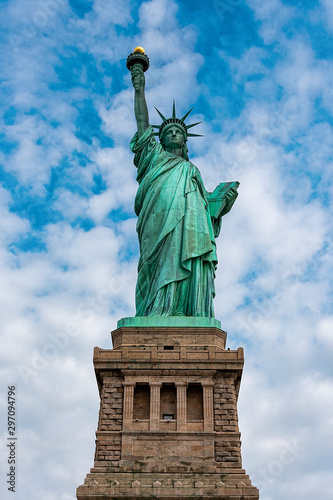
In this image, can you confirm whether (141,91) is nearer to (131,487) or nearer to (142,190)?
(142,190)

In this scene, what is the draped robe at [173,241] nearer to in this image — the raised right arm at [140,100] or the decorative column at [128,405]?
the raised right arm at [140,100]

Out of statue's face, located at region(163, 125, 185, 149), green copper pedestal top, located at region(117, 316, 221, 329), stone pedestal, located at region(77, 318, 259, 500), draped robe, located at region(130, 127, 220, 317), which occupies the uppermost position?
statue's face, located at region(163, 125, 185, 149)

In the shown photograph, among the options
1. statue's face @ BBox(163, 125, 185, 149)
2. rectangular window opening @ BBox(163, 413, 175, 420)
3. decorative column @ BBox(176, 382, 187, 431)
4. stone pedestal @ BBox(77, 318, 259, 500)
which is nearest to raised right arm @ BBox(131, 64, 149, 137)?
statue's face @ BBox(163, 125, 185, 149)

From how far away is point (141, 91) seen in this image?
89.7 feet

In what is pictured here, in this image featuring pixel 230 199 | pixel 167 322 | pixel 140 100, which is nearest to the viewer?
pixel 167 322

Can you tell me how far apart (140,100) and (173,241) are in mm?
6524

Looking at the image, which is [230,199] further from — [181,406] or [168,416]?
[168,416]

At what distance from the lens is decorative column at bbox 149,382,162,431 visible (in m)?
19.2

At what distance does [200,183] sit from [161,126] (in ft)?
11.0

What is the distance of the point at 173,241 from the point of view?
23.4 m

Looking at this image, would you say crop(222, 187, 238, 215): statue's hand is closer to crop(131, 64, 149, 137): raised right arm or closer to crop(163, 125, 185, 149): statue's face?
crop(163, 125, 185, 149): statue's face

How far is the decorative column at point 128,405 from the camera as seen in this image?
1927 centimetres

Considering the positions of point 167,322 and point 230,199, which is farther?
point 230,199

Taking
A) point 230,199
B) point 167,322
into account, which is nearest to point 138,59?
point 230,199
